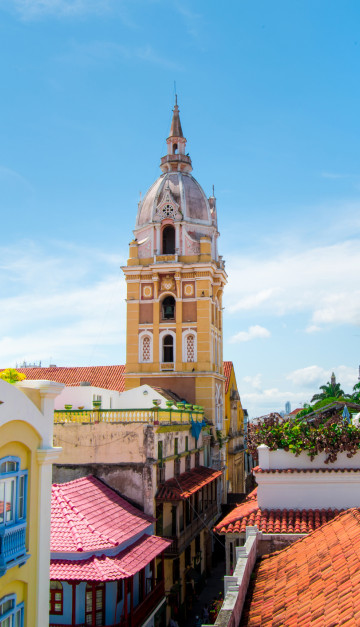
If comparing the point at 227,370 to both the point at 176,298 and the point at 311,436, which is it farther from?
the point at 311,436

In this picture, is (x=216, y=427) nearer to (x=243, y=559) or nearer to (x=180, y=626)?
(x=180, y=626)

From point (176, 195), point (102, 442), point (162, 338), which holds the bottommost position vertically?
point (102, 442)

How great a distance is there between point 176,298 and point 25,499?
2720 centimetres

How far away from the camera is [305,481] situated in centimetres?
1614

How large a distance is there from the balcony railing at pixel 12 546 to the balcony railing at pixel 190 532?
39.5 feet

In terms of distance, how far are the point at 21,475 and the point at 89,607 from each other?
7018mm

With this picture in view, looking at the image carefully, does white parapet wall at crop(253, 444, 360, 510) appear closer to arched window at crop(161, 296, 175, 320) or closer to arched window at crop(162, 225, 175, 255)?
arched window at crop(161, 296, 175, 320)

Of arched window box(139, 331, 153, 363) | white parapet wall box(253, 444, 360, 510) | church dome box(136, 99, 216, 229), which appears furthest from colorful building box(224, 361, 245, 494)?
white parapet wall box(253, 444, 360, 510)

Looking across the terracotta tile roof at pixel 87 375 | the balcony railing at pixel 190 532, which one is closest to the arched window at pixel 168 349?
the terracotta tile roof at pixel 87 375

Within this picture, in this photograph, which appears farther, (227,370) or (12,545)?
(227,370)

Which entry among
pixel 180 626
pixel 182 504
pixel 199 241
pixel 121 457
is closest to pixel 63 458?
pixel 121 457

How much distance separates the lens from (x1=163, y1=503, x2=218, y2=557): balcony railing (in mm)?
23375

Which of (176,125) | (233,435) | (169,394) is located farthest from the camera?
(233,435)

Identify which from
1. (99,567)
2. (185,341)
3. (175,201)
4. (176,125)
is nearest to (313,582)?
(99,567)
